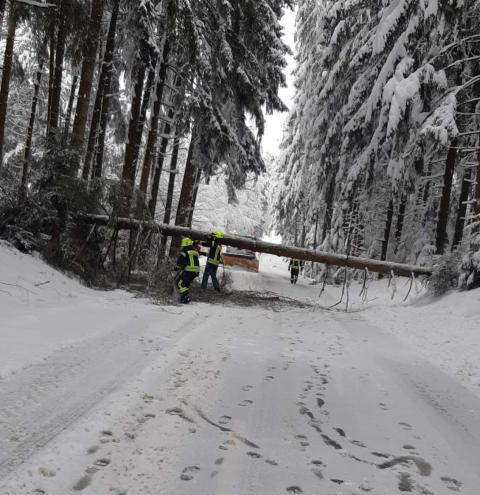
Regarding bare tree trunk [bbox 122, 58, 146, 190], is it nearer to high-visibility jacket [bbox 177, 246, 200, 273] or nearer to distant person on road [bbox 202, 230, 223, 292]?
distant person on road [bbox 202, 230, 223, 292]

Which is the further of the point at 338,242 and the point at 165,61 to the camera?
the point at 338,242

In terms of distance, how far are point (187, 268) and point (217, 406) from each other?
6671 millimetres

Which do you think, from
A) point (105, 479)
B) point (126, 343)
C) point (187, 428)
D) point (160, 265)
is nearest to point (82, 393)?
point (187, 428)

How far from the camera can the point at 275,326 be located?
26.5 feet

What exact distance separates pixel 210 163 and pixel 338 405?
42.0 ft

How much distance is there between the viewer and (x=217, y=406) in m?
3.70

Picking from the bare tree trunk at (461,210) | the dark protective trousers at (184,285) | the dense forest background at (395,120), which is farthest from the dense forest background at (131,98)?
the bare tree trunk at (461,210)

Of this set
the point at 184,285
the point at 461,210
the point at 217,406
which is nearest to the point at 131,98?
the point at 184,285

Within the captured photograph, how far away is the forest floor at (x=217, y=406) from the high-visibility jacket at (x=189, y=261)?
109 inches

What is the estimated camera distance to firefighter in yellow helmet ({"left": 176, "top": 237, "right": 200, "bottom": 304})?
32.3ft

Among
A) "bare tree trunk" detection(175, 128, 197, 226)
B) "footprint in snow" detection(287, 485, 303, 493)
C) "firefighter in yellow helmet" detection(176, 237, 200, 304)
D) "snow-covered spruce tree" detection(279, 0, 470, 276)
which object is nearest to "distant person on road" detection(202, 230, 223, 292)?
"firefighter in yellow helmet" detection(176, 237, 200, 304)

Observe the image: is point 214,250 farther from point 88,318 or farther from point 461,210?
point 461,210

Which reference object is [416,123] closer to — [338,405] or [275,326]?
[275,326]

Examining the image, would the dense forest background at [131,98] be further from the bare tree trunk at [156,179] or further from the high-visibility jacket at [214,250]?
the high-visibility jacket at [214,250]
